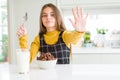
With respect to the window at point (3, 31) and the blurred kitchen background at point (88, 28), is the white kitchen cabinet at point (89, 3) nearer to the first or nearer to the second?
the blurred kitchen background at point (88, 28)

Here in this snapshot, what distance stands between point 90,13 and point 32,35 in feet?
3.19

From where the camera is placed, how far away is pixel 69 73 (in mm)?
1213

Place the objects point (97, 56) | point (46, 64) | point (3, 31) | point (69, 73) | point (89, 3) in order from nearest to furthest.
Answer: point (69, 73)
point (46, 64)
point (97, 56)
point (89, 3)
point (3, 31)

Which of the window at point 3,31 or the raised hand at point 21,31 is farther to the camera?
the window at point 3,31

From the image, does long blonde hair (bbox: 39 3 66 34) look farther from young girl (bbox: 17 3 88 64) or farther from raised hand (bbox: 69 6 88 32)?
raised hand (bbox: 69 6 88 32)

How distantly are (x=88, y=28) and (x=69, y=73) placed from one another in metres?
2.21

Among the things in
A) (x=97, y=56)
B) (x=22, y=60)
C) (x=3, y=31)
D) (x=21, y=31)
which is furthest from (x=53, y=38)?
(x=3, y=31)

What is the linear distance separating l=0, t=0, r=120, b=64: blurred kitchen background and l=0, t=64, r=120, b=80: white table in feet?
4.56

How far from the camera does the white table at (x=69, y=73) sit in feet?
3.67

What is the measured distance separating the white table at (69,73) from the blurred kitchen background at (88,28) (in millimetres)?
1389

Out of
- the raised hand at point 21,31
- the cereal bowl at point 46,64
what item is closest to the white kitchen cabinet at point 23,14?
the raised hand at point 21,31

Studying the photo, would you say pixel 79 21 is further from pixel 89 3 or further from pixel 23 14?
pixel 23 14

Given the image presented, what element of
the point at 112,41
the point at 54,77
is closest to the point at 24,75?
the point at 54,77

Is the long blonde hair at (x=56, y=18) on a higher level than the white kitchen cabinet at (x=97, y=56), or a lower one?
higher
